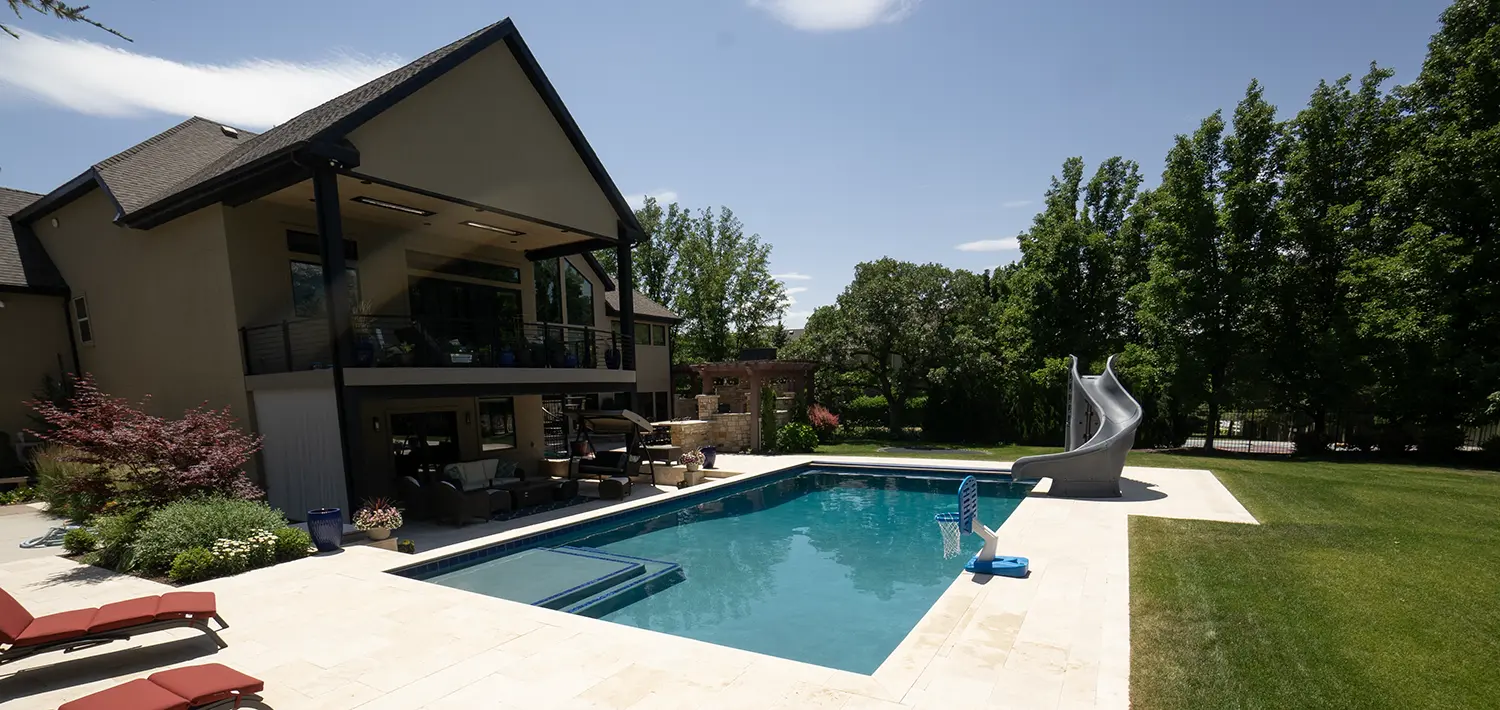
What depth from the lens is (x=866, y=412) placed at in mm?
28703

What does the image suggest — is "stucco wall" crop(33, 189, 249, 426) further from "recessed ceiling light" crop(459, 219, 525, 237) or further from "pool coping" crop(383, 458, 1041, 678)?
"pool coping" crop(383, 458, 1041, 678)

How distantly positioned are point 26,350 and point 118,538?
39.1ft

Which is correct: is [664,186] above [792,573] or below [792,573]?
above

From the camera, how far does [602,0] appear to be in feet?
40.0

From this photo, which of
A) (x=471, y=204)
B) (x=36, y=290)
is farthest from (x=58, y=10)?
(x=36, y=290)

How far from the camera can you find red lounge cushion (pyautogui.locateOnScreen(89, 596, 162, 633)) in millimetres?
5137

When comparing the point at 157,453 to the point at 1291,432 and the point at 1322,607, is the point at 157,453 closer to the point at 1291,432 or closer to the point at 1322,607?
the point at 1322,607

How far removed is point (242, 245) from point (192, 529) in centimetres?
598

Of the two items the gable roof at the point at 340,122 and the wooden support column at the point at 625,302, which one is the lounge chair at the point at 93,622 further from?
the wooden support column at the point at 625,302

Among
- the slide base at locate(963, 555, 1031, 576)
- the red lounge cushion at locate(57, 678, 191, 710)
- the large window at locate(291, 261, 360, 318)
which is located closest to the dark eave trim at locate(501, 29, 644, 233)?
the large window at locate(291, 261, 360, 318)

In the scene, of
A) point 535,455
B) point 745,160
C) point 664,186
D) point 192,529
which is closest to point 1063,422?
point 745,160

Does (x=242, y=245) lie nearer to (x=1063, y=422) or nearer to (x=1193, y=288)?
(x=1063, y=422)

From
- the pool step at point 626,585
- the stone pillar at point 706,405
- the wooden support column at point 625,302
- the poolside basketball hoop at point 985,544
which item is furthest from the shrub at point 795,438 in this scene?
the poolside basketball hoop at point 985,544

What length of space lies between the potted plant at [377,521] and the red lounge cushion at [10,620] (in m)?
4.41
